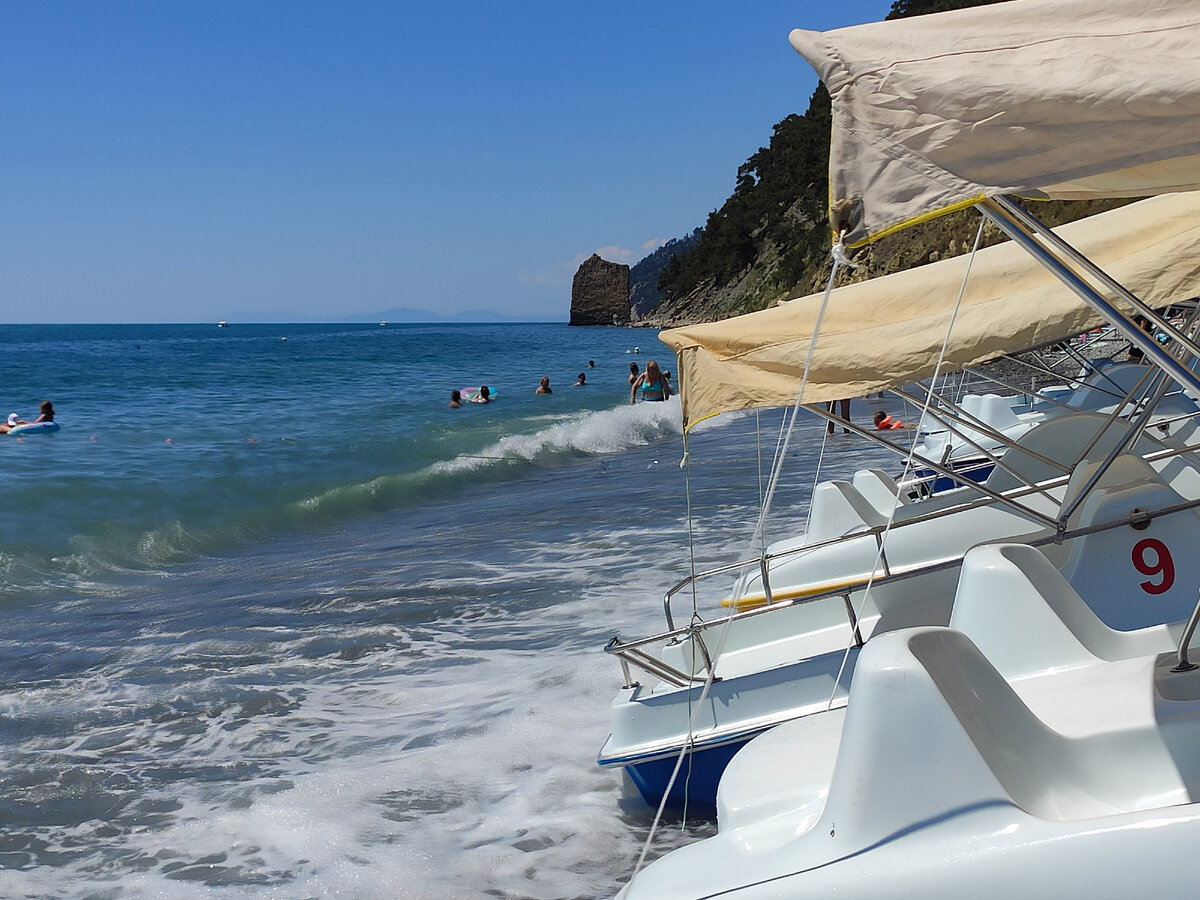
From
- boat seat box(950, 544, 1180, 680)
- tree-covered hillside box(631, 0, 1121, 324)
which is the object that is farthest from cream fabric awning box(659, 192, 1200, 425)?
tree-covered hillside box(631, 0, 1121, 324)

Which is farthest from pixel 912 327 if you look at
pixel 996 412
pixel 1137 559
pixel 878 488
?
pixel 996 412

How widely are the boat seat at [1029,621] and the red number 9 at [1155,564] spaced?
0.64 m

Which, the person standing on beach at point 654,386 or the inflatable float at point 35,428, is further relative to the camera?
the inflatable float at point 35,428

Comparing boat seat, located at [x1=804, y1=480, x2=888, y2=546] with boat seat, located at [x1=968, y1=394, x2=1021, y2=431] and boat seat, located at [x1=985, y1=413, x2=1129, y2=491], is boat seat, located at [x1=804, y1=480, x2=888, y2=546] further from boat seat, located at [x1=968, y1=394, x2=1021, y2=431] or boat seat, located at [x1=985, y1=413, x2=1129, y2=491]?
boat seat, located at [x1=968, y1=394, x2=1021, y2=431]

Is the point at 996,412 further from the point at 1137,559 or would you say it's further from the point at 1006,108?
the point at 1006,108

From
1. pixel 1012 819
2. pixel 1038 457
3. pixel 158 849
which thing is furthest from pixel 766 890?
pixel 1038 457

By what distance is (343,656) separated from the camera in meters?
7.91

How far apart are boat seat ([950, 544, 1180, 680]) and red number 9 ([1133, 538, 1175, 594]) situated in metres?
0.64

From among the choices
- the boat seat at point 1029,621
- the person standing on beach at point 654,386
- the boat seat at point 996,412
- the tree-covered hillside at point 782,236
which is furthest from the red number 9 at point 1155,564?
the tree-covered hillside at point 782,236

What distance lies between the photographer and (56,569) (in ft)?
40.9

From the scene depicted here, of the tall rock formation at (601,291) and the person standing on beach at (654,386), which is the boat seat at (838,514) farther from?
the tall rock formation at (601,291)

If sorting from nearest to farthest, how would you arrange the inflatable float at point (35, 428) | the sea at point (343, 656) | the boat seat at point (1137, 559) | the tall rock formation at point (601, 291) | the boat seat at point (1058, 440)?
the boat seat at point (1137, 559) → the sea at point (343, 656) → the boat seat at point (1058, 440) → the inflatable float at point (35, 428) → the tall rock formation at point (601, 291)

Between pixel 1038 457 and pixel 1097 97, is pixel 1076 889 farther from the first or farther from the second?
pixel 1038 457

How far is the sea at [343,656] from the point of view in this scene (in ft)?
15.8
